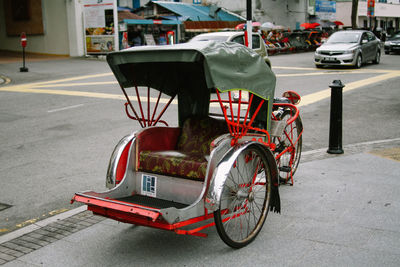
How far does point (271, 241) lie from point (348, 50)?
1801 cm

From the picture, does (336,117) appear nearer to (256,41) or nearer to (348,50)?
(256,41)

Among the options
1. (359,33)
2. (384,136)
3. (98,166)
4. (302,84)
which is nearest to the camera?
(98,166)

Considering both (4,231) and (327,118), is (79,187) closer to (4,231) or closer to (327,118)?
(4,231)

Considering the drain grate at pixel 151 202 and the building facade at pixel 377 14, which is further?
the building facade at pixel 377 14

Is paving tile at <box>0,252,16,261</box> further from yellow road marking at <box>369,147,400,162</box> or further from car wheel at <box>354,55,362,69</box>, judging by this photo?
car wheel at <box>354,55,362,69</box>

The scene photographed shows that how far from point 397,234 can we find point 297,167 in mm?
2350

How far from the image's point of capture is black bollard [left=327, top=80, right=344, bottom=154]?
7.43 m

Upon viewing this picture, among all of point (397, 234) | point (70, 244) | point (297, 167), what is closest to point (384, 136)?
point (297, 167)

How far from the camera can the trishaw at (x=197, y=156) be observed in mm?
4098

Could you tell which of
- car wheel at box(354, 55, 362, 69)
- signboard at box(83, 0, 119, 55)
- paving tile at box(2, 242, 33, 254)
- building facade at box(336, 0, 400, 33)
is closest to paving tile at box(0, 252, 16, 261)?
paving tile at box(2, 242, 33, 254)

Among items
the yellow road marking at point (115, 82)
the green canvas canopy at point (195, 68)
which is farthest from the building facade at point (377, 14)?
the green canvas canopy at point (195, 68)

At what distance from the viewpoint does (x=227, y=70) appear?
4.27 meters

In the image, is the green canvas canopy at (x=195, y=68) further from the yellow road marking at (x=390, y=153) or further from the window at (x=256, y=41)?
the window at (x=256, y=41)

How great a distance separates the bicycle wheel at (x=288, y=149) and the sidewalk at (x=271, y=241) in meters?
0.37
